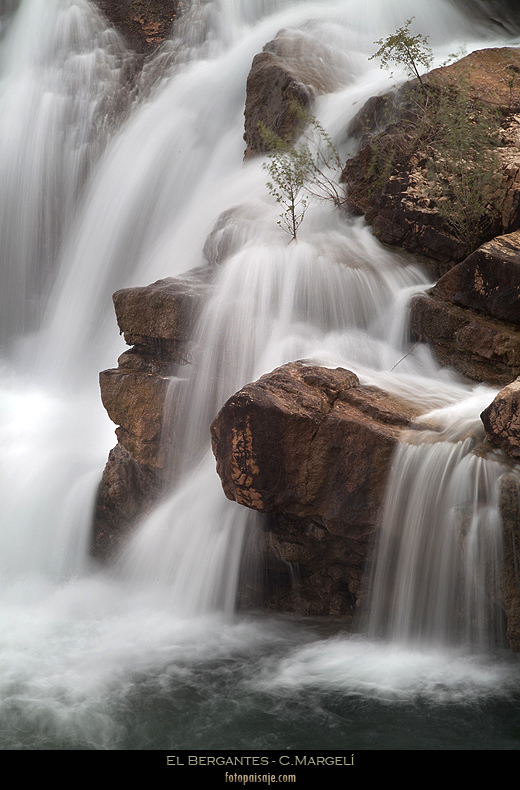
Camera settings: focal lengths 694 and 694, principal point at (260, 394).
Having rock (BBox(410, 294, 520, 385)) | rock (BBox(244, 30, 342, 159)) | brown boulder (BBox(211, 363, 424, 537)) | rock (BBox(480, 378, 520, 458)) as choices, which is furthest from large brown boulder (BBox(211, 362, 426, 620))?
rock (BBox(244, 30, 342, 159))

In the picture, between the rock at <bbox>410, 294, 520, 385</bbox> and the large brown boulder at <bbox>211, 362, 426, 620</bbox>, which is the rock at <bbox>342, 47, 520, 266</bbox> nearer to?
the rock at <bbox>410, 294, 520, 385</bbox>

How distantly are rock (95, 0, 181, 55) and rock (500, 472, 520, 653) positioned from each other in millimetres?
14221

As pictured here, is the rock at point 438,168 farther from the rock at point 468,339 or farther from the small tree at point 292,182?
the rock at point 468,339

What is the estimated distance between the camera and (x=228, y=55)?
14.3 metres

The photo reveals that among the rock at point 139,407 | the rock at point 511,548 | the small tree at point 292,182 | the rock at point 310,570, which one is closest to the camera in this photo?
the rock at point 511,548

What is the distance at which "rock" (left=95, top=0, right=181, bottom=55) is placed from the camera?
15.8 metres

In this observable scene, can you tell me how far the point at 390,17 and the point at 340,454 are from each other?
12.0 meters

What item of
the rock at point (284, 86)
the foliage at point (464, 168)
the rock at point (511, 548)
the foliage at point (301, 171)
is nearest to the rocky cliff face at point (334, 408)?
the rock at point (511, 548)

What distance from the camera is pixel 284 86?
10.7 m

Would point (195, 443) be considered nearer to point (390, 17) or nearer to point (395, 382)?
point (395, 382)

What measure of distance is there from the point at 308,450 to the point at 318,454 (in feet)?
0.27

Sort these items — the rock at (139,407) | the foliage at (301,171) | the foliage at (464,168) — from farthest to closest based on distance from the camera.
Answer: the foliage at (301,171) < the foliage at (464,168) < the rock at (139,407)

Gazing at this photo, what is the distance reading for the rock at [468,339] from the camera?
622 centimetres

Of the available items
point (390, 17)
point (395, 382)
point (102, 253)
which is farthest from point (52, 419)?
point (390, 17)
